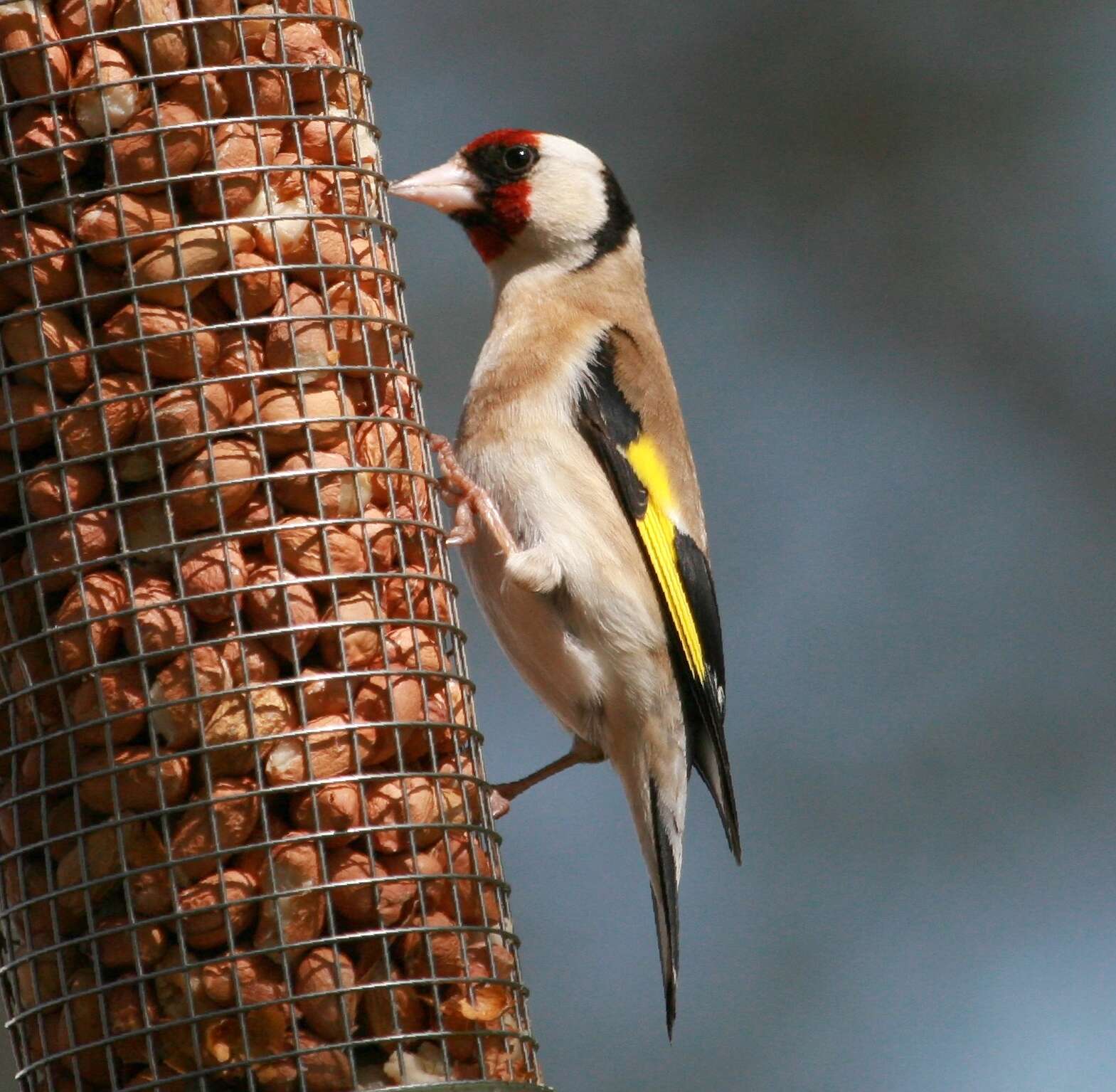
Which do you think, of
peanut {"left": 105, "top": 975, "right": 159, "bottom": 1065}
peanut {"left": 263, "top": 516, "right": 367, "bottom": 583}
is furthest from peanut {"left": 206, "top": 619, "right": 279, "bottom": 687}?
peanut {"left": 105, "top": 975, "right": 159, "bottom": 1065}

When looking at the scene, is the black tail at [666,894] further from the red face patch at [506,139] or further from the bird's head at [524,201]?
the red face patch at [506,139]

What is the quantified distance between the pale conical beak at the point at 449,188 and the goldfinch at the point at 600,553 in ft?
0.15

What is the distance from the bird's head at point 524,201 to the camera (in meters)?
4.24

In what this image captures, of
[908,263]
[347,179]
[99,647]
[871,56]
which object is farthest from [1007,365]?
[99,647]

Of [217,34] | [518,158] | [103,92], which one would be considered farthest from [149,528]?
[518,158]

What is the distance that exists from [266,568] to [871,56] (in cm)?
541

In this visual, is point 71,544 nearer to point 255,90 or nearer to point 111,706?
point 111,706

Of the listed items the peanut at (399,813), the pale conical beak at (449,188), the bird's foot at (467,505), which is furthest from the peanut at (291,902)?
the pale conical beak at (449,188)

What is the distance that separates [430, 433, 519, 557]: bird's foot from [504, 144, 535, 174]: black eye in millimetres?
900

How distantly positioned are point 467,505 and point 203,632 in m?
0.94

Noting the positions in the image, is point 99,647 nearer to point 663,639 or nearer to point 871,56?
point 663,639

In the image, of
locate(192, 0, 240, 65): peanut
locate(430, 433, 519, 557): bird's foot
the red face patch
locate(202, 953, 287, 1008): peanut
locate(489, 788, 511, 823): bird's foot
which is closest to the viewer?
locate(202, 953, 287, 1008): peanut

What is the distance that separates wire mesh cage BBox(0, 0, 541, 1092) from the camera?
8.91 ft

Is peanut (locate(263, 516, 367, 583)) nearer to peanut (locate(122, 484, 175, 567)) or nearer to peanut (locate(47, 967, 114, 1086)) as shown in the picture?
peanut (locate(122, 484, 175, 567))
